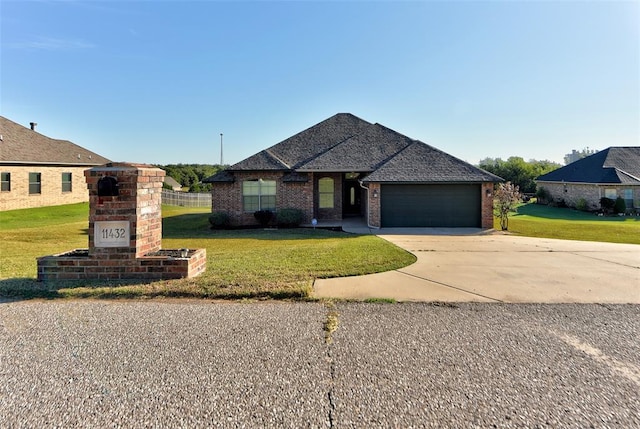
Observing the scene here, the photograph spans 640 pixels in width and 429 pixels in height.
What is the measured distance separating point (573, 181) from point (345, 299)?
33174 mm

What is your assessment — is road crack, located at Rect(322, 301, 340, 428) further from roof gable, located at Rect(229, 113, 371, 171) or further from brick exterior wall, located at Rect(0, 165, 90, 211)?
brick exterior wall, located at Rect(0, 165, 90, 211)

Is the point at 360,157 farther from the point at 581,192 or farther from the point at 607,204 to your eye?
the point at 581,192

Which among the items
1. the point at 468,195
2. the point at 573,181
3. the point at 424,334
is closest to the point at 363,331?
the point at 424,334

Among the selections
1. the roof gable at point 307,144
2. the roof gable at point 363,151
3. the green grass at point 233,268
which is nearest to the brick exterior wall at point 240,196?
the roof gable at point 307,144

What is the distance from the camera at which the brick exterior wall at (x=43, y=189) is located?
858 inches

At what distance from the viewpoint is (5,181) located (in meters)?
21.5

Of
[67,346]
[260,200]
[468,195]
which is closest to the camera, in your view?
[67,346]

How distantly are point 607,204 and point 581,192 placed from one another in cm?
327

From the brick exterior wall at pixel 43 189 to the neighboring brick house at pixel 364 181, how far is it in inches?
532

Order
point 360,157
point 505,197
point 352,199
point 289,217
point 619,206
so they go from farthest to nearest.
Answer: point 619,206 < point 352,199 < point 360,157 < point 289,217 < point 505,197

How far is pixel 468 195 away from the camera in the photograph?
634 inches

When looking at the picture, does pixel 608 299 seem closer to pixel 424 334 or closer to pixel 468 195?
pixel 424 334

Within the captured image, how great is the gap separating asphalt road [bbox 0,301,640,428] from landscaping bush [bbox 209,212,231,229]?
39.6 feet

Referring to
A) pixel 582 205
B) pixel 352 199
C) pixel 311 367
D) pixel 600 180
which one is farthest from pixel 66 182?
pixel 600 180
